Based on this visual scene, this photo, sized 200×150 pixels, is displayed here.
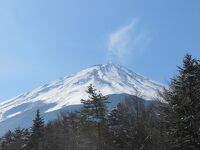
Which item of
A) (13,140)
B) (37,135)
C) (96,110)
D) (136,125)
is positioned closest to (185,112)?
(136,125)

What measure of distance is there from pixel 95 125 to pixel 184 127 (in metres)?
21.2

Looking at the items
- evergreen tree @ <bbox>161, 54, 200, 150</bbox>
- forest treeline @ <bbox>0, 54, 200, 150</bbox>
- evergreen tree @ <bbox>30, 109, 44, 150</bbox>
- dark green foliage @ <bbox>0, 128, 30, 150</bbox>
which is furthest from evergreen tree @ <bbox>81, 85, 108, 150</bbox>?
dark green foliage @ <bbox>0, 128, 30, 150</bbox>

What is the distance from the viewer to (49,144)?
6600 centimetres

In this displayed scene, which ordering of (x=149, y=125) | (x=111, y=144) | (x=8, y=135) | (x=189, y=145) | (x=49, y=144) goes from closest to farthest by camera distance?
(x=189, y=145) → (x=149, y=125) → (x=111, y=144) → (x=49, y=144) → (x=8, y=135)

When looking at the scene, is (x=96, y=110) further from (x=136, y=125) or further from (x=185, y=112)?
(x=185, y=112)

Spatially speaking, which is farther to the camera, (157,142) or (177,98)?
(157,142)

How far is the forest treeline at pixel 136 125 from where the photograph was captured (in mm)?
30688

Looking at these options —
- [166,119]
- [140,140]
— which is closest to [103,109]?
[140,140]

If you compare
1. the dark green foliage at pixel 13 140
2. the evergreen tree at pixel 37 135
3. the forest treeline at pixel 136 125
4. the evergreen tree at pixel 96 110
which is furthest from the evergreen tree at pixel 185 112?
the dark green foliage at pixel 13 140

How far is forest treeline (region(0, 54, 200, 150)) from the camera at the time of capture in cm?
3069

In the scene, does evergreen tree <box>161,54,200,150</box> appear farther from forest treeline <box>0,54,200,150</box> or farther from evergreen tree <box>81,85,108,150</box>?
evergreen tree <box>81,85,108,150</box>

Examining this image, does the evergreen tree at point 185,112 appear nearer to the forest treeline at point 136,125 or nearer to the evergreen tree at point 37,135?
the forest treeline at point 136,125

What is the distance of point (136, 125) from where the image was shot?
44.8m

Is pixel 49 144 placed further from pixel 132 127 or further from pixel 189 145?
pixel 189 145
